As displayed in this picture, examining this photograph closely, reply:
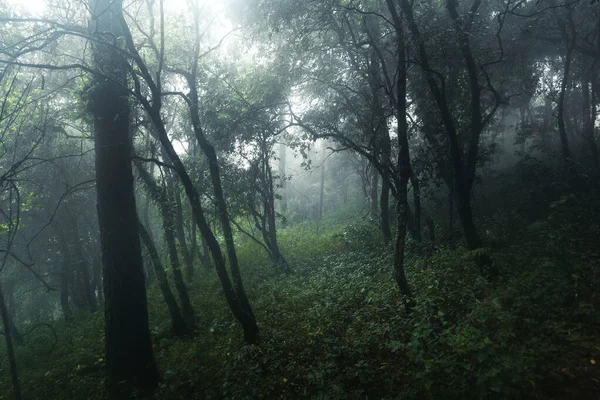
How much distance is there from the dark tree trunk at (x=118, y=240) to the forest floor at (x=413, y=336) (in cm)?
70

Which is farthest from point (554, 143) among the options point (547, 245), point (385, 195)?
point (547, 245)

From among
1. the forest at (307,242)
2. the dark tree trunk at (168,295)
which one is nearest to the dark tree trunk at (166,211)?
the forest at (307,242)

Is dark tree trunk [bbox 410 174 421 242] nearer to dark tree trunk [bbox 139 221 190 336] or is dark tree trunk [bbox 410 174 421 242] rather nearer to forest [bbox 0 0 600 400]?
forest [bbox 0 0 600 400]

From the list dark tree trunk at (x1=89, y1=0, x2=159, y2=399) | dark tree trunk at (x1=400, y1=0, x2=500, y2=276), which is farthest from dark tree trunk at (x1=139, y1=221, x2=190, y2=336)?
dark tree trunk at (x1=400, y1=0, x2=500, y2=276)

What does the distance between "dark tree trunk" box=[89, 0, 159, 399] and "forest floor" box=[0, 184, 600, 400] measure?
2.31 ft

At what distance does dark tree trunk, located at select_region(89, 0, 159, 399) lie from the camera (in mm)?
6258

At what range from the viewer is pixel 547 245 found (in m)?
7.61

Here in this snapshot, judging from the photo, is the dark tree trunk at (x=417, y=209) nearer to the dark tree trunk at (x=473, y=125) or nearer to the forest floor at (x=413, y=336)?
the forest floor at (x=413, y=336)

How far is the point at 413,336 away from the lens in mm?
4809

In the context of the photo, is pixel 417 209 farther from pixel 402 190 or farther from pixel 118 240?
pixel 118 240

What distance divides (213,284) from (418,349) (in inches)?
413

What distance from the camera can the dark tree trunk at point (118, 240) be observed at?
20.5 feet

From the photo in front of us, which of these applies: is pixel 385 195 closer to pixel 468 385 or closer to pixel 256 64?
pixel 256 64

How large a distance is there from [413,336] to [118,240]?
521 cm
